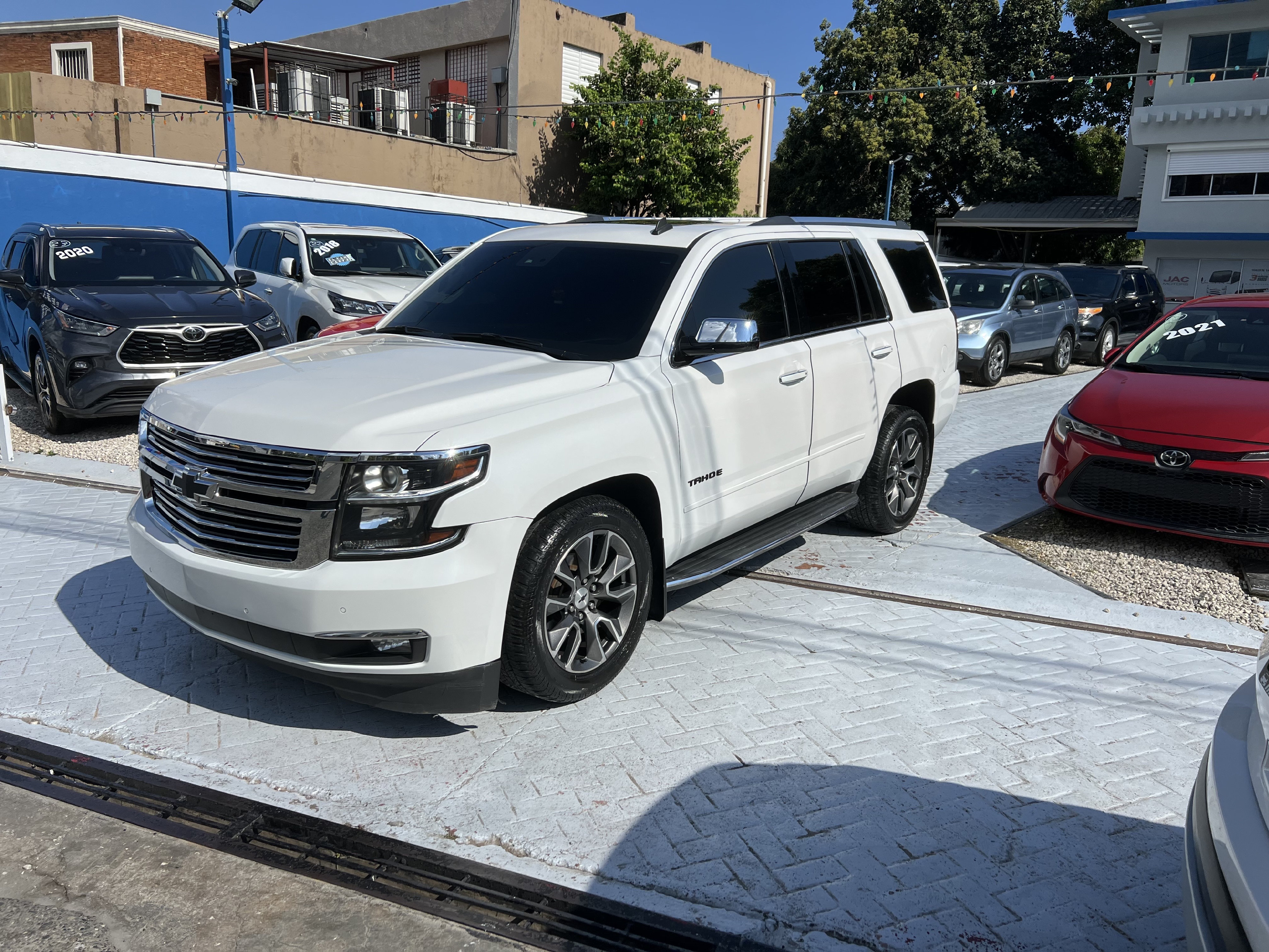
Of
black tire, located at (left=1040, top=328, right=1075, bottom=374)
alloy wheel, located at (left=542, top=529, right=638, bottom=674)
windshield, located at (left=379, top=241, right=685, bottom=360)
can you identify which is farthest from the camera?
black tire, located at (left=1040, top=328, right=1075, bottom=374)

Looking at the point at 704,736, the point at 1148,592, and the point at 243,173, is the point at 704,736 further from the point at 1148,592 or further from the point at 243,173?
the point at 243,173

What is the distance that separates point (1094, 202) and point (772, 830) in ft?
136

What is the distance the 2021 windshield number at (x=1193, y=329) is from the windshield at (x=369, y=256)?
795cm

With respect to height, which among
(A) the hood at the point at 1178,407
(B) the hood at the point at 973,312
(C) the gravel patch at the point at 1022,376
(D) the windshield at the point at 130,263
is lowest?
(C) the gravel patch at the point at 1022,376

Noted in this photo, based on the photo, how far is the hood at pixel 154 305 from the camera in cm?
864

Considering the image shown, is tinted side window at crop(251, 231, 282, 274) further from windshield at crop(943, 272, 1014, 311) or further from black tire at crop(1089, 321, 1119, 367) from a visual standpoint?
black tire at crop(1089, 321, 1119, 367)

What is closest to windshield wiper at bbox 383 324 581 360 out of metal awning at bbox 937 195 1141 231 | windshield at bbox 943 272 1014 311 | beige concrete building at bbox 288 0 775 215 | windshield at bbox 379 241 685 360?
windshield at bbox 379 241 685 360

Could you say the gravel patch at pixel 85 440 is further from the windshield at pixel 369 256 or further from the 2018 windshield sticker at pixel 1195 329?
the 2018 windshield sticker at pixel 1195 329

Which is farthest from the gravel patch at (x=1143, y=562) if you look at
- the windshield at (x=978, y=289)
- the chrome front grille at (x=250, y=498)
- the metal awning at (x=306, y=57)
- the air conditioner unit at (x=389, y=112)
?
the metal awning at (x=306, y=57)

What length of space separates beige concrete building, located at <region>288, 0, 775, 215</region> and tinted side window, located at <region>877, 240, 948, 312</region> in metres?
20.6

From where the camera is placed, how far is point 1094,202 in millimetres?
39031

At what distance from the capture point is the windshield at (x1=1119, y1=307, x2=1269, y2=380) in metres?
6.95

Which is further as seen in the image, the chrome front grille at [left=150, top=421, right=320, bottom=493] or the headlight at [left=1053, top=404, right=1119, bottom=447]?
the headlight at [left=1053, top=404, right=1119, bottom=447]

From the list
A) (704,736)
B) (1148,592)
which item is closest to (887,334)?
(1148,592)
